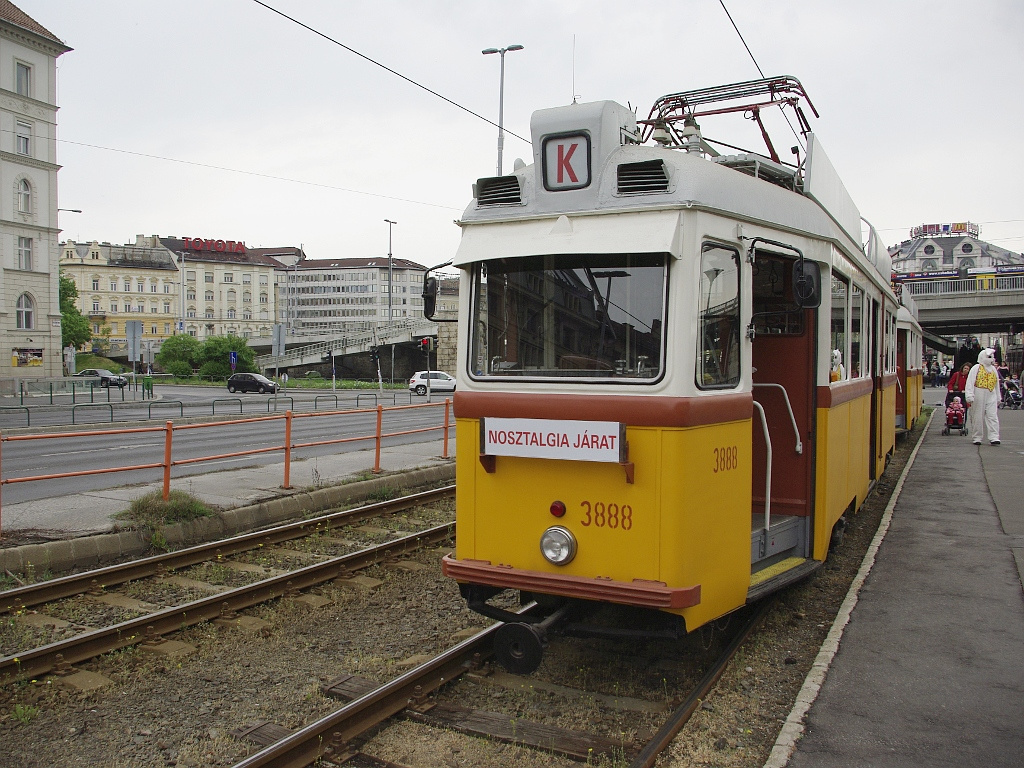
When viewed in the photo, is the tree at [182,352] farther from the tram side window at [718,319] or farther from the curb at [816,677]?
the tram side window at [718,319]

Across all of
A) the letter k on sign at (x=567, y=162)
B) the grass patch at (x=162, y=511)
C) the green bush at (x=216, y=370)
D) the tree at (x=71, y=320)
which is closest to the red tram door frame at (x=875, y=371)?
the letter k on sign at (x=567, y=162)

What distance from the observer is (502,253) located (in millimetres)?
5121

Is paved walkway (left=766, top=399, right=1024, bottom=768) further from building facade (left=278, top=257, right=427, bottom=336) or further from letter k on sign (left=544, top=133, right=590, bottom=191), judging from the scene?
building facade (left=278, top=257, right=427, bottom=336)

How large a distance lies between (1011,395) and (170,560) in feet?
110

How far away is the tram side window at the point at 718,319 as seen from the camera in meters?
4.87

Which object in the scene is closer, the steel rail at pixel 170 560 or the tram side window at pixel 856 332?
the steel rail at pixel 170 560

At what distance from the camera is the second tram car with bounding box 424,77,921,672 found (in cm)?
470

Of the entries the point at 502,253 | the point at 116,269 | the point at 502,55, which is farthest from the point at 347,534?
the point at 116,269

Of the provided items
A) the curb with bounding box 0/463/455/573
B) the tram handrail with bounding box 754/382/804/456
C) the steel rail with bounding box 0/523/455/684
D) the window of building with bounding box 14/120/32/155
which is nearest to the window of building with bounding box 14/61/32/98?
the window of building with bounding box 14/120/32/155

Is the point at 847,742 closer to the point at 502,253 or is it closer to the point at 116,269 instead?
the point at 502,253

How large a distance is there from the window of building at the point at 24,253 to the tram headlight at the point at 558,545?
55.6 meters

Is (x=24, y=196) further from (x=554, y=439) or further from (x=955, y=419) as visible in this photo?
(x=554, y=439)

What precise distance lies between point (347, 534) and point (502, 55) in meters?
18.8

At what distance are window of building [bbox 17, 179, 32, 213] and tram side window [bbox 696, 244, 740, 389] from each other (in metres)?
55.4
